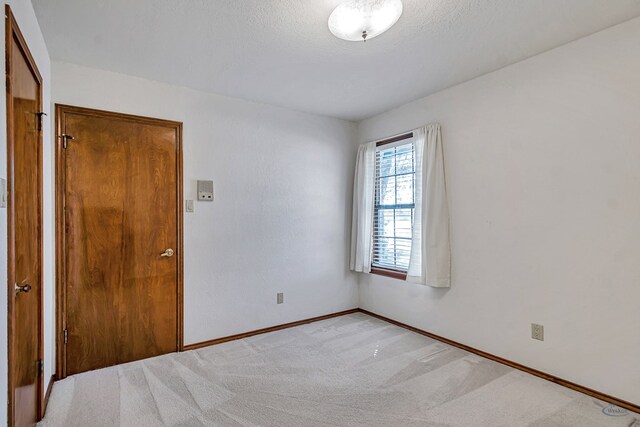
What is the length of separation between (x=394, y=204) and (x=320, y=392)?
7.25ft

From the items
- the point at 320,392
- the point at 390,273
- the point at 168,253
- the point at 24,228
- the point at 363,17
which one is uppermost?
the point at 363,17

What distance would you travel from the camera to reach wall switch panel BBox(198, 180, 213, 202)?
10.5 feet

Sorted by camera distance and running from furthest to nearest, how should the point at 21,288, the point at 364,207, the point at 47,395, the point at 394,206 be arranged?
the point at 364,207, the point at 394,206, the point at 47,395, the point at 21,288

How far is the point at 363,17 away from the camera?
192 centimetres

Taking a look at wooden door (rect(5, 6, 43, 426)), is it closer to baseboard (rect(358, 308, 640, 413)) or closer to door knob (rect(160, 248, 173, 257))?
door knob (rect(160, 248, 173, 257))

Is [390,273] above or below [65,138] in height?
below

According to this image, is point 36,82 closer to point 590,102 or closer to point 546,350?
point 590,102

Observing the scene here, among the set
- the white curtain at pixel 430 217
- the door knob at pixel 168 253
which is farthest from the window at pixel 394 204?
the door knob at pixel 168 253

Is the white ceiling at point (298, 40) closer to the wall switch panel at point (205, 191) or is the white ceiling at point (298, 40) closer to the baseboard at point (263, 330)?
the wall switch panel at point (205, 191)

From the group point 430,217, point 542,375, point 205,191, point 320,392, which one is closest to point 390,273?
point 430,217

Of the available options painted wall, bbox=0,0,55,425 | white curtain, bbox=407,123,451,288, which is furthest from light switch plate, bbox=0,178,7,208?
white curtain, bbox=407,123,451,288

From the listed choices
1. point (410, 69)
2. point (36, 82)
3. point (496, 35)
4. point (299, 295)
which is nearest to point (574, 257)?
point (496, 35)

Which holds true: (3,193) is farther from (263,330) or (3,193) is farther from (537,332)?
(537,332)

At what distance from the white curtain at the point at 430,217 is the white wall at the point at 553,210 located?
0.09 m
